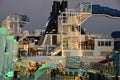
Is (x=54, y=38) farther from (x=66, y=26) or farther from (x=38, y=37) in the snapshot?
(x=38, y=37)

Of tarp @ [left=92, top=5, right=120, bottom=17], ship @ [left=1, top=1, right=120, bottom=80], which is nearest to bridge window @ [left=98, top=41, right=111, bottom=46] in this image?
ship @ [left=1, top=1, right=120, bottom=80]

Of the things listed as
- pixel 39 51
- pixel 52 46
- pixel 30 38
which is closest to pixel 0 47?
pixel 39 51

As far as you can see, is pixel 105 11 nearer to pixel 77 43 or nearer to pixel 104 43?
pixel 104 43

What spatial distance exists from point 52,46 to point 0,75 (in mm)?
22358

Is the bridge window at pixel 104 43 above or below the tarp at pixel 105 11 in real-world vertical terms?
below

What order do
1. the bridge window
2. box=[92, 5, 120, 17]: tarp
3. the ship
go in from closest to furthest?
the ship, the bridge window, box=[92, 5, 120, 17]: tarp

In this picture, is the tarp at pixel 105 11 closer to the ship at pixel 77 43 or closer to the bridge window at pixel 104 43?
the ship at pixel 77 43

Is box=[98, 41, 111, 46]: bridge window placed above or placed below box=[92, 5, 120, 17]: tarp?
below

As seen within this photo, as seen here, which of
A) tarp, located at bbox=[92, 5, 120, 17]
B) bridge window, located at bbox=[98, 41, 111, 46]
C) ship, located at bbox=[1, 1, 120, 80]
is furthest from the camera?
tarp, located at bbox=[92, 5, 120, 17]

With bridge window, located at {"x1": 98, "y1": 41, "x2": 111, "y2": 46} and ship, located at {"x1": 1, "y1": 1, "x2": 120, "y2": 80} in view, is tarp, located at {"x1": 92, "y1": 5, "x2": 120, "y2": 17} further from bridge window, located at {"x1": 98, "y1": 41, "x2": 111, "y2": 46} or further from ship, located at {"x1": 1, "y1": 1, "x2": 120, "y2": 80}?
bridge window, located at {"x1": 98, "y1": 41, "x2": 111, "y2": 46}

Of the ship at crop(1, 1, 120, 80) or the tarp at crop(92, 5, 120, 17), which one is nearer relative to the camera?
the ship at crop(1, 1, 120, 80)

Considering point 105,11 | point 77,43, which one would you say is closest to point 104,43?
point 77,43

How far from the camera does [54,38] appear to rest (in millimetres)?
30641

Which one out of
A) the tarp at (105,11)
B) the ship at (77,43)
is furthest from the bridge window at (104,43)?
the tarp at (105,11)
